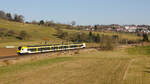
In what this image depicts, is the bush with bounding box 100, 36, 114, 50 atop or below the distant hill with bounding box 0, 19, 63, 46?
below

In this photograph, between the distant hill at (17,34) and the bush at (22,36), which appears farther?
the bush at (22,36)

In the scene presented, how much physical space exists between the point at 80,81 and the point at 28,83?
20.4ft

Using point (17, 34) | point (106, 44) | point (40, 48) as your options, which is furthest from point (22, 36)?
point (40, 48)

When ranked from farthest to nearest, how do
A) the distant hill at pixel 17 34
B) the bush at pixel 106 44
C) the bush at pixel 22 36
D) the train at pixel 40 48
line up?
the bush at pixel 22 36 < the distant hill at pixel 17 34 < the bush at pixel 106 44 < the train at pixel 40 48

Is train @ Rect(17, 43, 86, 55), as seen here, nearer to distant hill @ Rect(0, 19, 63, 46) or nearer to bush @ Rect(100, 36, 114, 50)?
bush @ Rect(100, 36, 114, 50)

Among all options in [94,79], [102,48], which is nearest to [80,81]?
[94,79]

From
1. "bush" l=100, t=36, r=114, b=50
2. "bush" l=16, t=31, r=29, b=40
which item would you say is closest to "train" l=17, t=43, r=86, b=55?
"bush" l=100, t=36, r=114, b=50

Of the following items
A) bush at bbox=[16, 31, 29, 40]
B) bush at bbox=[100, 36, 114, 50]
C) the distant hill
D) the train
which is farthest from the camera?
bush at bbox=[16, 31, 29, 40]

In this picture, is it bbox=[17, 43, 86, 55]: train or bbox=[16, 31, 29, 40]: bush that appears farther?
bbox=[16, 31, 29, 40]: bush

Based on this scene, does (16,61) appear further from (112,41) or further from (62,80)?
(112,41)

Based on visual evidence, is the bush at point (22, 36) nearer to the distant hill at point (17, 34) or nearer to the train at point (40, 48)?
the distant hill at point (17, 34)

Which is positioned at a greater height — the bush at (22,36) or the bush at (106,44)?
the bush at (22,36)

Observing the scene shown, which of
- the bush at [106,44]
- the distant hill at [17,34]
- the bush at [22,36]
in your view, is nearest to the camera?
the bush at [106,44]

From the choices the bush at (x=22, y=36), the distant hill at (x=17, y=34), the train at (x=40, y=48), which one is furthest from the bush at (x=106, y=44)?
the bush at (x=22, y=36)
